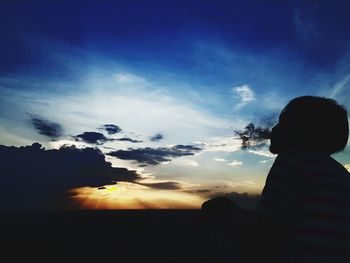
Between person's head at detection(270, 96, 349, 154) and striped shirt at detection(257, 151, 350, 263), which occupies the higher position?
person's head at detection(270, 96, 349, 154)

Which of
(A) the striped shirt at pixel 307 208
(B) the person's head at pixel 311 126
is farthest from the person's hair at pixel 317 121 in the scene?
(A) the striped shirt at pixel 307 208

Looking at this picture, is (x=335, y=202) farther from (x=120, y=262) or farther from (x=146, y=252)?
(x=146, y=252)

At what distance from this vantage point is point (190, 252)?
2106 centimetres

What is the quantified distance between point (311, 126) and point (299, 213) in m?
0.74

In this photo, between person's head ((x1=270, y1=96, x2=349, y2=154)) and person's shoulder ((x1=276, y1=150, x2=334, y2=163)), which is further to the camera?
person's head ((x1=270, y1=96, x2=349, y2=154))

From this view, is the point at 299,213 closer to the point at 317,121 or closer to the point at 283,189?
the point at 283,189

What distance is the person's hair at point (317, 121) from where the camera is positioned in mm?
2746

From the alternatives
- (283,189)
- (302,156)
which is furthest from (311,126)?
(283,189)

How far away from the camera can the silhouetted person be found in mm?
2248

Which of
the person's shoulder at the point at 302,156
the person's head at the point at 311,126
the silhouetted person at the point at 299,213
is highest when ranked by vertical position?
the person's head at the point at 311,126

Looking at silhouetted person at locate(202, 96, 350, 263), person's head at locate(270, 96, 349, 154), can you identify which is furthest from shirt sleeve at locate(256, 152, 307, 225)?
person's head at locate(270, 96, 349, 154)

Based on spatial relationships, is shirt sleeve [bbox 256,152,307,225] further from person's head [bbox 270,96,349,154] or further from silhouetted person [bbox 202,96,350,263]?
person's head [bbox 270,96,349,154]

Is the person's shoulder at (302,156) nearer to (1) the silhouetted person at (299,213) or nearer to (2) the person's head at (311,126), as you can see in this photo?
(1) the silhouetted person at (299,213)

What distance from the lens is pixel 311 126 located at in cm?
275
